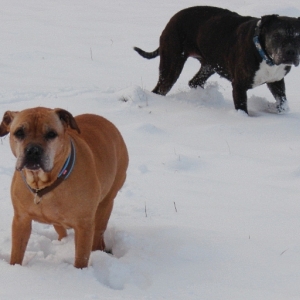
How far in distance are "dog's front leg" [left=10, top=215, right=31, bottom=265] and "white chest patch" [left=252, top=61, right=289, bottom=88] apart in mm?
4321

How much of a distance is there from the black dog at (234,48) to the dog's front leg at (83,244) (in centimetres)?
412

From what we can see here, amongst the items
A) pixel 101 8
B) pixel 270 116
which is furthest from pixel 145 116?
pixel 101 8

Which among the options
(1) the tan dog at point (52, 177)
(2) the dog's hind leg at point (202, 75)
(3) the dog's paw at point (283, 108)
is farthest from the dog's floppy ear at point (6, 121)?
(2) the dog's hind leg at point (202, 75)

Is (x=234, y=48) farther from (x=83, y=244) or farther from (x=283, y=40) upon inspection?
(x=83, y=244)

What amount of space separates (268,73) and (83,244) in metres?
4.34

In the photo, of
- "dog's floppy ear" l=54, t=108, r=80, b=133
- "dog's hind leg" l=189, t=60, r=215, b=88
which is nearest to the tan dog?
"dog's floppy ear" l=54, t=108, r=80, b=133

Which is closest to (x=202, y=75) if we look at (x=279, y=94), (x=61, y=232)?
(x=279, y=94)

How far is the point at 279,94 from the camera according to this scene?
747 cm

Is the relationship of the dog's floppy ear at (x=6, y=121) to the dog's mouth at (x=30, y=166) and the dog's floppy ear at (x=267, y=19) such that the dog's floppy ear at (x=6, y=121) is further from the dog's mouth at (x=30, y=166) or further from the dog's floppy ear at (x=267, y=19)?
the dog's floppy ear at (x=267, y=19)

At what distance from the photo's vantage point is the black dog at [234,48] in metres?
6.99

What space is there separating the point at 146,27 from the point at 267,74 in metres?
5.27

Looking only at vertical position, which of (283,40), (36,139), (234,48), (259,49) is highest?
(36,139)

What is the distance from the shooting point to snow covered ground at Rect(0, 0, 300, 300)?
11.3 feet

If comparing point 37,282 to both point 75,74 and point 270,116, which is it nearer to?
point 270,116
